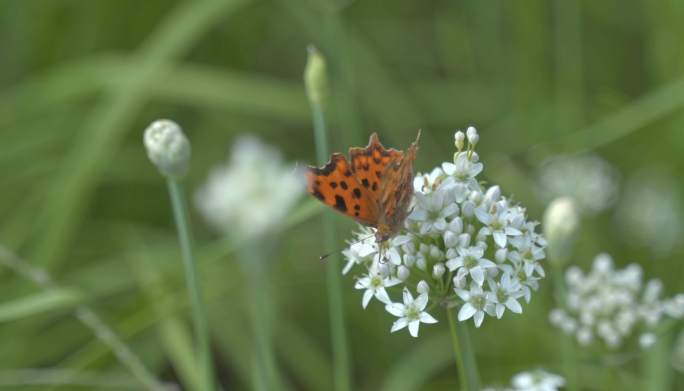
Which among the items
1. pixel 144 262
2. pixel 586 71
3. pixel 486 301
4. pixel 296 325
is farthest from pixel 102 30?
pixel 486 301

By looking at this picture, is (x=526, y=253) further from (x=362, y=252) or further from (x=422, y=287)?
(x=362, y=252)

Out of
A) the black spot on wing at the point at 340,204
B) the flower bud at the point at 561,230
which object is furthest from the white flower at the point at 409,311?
the flower bud at the point at 561,230

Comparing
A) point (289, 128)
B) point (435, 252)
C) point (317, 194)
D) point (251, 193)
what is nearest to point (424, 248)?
point (435, 252)

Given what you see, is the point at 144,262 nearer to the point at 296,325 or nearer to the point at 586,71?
the point at 296,325

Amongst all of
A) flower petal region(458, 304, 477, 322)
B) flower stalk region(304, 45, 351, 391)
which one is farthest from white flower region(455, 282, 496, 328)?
flower stalk region(304, 45, 351, 391)

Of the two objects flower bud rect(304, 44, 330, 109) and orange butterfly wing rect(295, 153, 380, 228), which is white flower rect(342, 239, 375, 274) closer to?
orange butterfly wing rect(295, 153, 380, 228)

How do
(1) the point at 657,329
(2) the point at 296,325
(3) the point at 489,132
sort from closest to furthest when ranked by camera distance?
1. (1) the point at 657,329
2. (2) the point at 296,325
3. (3) the point at 489,132
